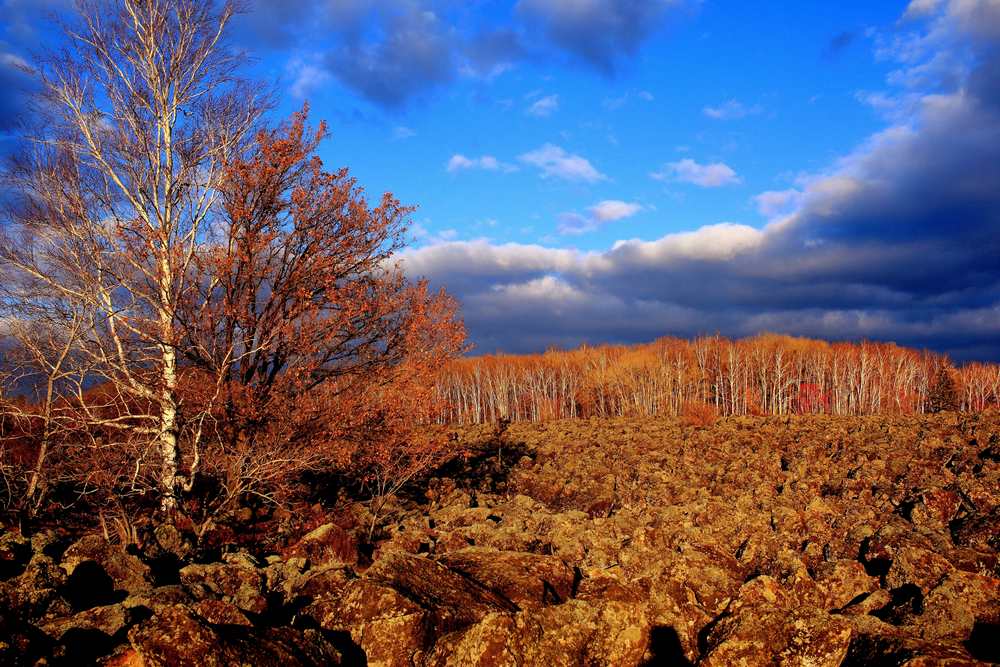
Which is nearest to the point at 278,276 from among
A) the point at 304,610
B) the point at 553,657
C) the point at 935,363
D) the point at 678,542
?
the point at 304,610

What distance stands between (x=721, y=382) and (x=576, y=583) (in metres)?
65.0

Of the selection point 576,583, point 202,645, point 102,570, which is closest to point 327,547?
point 102,570

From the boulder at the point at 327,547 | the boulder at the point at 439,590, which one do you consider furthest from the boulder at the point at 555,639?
the boulder at the point at 327,547

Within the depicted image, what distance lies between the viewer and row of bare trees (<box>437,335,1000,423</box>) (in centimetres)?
6644

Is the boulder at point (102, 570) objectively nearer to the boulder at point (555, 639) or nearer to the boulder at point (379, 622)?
the boulder at point (379, 622)

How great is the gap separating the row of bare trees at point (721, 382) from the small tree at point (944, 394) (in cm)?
17

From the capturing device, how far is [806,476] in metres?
18.3

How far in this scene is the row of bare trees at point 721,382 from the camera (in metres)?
66.4

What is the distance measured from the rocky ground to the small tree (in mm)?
51309

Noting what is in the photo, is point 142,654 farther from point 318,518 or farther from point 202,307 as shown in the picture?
point 202,307

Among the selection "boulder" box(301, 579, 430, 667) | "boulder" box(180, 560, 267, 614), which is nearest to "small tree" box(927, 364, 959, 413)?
"boulder" box(180, 560, 267, 614)

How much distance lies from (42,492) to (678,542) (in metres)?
12.3

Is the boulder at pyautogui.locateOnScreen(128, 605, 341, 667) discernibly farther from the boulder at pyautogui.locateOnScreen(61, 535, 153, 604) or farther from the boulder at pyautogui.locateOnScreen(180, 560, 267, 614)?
the boulder at pyautogui.locateOnScreen(61, 535, 153, 604)

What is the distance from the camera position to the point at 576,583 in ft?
28.5
